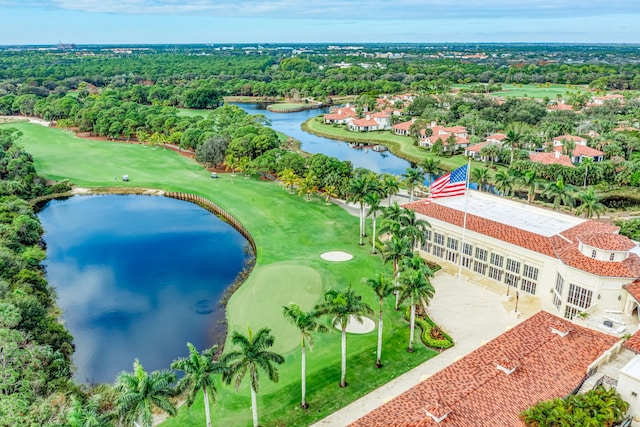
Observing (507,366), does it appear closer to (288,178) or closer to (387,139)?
(288,178)

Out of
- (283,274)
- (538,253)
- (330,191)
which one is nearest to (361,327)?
(283,274)

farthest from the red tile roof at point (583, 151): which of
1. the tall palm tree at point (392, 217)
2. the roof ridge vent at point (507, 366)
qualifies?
the roof ridge vent at point (507, 366)

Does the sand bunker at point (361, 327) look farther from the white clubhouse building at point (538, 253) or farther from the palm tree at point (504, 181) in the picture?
the palm tree at point (504, 181)

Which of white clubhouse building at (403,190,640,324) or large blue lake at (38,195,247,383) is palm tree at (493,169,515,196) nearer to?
white clubhouse building at (403,190,640,324)

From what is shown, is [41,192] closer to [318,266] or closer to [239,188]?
[239,188]

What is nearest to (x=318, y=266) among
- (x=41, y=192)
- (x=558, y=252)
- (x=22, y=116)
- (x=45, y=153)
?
(x=558, y=252)

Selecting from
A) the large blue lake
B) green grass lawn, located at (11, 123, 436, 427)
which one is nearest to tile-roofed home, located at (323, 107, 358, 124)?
green grass lawn, located at (11, 123, 436, 427)

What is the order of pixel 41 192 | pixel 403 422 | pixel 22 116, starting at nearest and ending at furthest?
pixel 403 422 → pixel 41 192 → pixel 22 116
